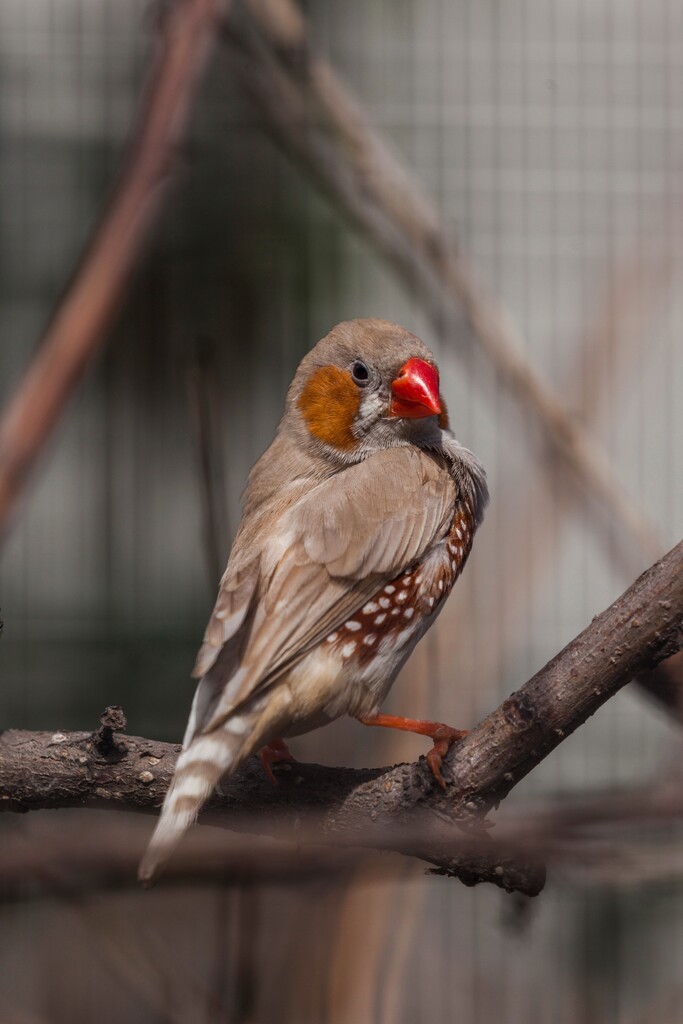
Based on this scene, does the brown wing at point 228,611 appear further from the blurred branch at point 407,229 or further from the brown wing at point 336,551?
the blurred branch at point 407,229

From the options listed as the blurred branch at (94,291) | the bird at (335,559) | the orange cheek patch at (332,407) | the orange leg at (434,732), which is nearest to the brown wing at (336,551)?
the bird at (335,559)

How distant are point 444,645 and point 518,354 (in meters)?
0.89

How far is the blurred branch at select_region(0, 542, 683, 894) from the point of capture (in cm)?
151

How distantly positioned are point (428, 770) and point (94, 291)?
2.93ft

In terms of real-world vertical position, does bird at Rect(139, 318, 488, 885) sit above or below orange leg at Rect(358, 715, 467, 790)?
above

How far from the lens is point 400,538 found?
2.06 meters

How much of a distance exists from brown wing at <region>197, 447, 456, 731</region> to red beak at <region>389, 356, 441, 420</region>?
9 centimetres

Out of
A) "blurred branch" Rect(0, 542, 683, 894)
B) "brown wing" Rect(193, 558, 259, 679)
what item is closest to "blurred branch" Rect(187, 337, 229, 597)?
"brown wing" Rect(193, 558, 259, 679)

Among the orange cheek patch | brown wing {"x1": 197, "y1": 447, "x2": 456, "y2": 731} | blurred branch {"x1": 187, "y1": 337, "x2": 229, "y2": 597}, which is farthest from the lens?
the orange cheek patch

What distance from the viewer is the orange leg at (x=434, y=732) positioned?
172 centimetres

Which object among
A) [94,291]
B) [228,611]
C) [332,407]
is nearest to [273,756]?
[228,611]

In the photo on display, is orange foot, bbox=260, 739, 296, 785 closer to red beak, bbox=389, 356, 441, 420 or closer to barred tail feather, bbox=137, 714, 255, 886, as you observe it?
barred tail feather, bbox=137, 714, 255, 886

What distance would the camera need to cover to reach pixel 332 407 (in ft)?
7.63

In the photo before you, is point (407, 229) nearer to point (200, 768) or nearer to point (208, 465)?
point (208, 465)
